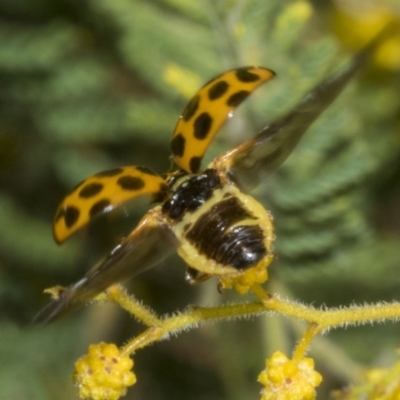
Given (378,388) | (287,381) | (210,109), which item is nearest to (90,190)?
(210,109)

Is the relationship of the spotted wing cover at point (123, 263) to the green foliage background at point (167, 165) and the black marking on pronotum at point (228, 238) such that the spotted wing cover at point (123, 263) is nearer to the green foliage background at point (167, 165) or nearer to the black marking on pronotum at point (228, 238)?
the black marking on pronotum at point (228, 238)

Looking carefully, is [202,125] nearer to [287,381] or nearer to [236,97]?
[236,97]

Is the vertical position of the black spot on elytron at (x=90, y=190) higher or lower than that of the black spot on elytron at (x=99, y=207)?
higher

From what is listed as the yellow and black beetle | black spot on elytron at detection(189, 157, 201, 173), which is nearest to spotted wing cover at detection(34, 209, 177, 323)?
the yellow and black beetle

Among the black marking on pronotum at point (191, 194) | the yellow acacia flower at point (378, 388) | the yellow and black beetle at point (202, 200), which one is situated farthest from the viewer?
the yellow acacia flower at point (378, 388)

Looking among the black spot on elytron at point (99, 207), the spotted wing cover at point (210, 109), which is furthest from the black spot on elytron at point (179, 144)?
the black spot on elytron at point (99, 207)
